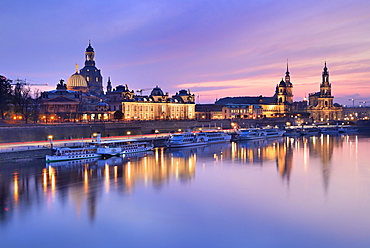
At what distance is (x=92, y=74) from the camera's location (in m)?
125

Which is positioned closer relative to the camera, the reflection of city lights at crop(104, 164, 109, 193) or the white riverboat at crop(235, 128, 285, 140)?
the reflection of city lights at crop(104, 164, 109, 193)

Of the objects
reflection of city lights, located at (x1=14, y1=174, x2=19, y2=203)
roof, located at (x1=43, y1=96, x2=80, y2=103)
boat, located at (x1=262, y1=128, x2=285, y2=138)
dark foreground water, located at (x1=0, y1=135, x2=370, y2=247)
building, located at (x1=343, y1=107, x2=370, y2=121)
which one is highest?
roof, located at (x1=43, y1=96, x2=80, y2=103)

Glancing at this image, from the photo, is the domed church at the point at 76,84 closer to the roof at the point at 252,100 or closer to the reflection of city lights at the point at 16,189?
the roof at the point at 252,100

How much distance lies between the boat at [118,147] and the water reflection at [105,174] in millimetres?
1405

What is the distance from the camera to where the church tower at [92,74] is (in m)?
125

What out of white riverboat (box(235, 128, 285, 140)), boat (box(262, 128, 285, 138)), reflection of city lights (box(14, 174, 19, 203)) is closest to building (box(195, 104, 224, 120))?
boat (box(262, 128, 285, 138))

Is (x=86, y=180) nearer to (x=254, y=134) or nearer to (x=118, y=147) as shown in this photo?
(x=118, y=147)

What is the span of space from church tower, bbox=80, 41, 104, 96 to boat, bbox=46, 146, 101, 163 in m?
Answer: 78.6

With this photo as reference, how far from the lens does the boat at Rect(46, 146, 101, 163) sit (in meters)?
43.1

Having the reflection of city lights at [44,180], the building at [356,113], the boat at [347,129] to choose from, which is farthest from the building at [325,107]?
the reflection of city lights at [44,180]

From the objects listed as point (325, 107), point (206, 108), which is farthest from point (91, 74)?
point (325, 107)

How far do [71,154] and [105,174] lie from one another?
375 inches

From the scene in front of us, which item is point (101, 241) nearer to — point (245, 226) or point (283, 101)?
point (245, 226)

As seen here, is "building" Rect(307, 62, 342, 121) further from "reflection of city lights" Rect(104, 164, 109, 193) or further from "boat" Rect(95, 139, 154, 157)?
"reflection of city lights" Rect(104, 164, 109, 193)
